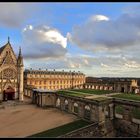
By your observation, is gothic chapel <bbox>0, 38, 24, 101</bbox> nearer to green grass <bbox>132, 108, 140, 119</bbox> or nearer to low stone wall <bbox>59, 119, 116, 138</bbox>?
low stone wall <bbox>59, 119, 116, 138</bbox>

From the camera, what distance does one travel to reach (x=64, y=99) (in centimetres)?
4238

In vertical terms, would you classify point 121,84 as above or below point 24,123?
above

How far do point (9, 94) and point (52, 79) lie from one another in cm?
3172

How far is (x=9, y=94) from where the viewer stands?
5253cm

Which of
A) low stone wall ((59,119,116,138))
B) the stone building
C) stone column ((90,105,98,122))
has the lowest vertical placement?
low stone wall ((59,119,116,138))

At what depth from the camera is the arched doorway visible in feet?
169

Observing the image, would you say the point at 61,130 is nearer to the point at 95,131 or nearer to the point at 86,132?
the point at 86,132

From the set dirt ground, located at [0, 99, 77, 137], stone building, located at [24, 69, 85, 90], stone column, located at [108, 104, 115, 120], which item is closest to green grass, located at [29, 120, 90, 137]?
dirt ground, located at [0, 99, 77, 137]

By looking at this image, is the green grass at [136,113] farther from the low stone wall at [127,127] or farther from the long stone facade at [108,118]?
the low stone wall at [127,127]

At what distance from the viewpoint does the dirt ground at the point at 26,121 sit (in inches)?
1128

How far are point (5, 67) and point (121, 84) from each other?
125 feet

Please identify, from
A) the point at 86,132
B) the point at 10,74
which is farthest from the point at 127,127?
the point at 10,74

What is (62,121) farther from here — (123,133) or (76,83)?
(76,83)

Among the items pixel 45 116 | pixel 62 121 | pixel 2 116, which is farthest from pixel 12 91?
pixel 62 121
